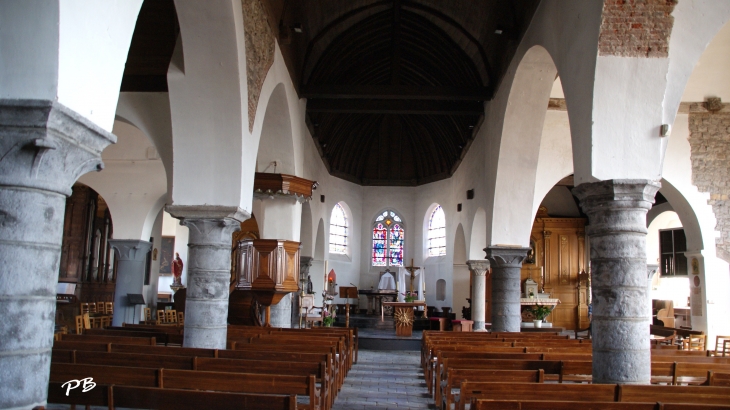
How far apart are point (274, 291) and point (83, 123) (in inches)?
246

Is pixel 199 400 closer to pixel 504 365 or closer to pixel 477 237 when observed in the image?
pixel 504 365

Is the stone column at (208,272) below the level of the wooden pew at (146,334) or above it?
above

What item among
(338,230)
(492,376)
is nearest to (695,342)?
(492,376)

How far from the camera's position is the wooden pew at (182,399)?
3457mm

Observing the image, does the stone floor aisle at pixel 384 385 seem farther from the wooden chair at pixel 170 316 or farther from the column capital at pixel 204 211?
the wooden chair at pixel 170 316

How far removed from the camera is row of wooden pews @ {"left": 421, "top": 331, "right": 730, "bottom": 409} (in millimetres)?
4145

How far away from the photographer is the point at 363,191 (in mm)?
23484

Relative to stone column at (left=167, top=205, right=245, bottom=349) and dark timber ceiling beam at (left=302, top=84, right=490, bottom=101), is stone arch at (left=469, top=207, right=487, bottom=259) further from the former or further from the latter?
stone column at (left=167, top=205, right=245, bottom=349)

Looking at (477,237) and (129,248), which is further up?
(477,237)

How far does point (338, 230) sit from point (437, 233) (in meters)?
3.80

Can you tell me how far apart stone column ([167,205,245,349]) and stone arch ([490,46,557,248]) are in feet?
18.6

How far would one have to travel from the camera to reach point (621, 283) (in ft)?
17.6

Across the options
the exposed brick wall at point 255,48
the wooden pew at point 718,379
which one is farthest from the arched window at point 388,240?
the wooden pew at point 718,379

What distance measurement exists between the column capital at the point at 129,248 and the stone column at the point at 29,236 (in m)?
10.4
